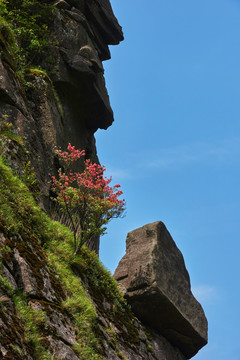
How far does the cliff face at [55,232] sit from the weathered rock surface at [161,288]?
28cm

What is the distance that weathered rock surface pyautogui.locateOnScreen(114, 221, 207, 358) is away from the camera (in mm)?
13039

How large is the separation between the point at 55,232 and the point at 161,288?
422 centimetres

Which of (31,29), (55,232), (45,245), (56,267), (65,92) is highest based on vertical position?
(31,29)

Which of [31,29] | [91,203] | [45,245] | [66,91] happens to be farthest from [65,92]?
[45,245]

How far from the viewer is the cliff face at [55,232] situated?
675 cm

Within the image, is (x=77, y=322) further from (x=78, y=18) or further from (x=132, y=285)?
(x=78, y=18)

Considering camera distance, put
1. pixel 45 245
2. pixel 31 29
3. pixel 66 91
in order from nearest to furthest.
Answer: pixel 45 245 < pixel 31 29 < pixel 66 91

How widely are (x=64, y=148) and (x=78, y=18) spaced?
24.7 ft

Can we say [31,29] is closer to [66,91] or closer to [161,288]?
[66,91]

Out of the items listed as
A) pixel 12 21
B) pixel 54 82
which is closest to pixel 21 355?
pixel 54 82

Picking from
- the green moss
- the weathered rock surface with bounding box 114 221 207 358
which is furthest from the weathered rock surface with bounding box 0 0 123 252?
the weathered rock surface with bounding box 114 221 207 358

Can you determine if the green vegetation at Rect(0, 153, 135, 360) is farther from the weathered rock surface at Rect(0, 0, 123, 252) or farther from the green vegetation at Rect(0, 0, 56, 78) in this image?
the green vegetation at Rect(0, 0, 56, 78)

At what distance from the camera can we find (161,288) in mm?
13031

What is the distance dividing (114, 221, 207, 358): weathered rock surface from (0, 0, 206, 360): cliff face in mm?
279
